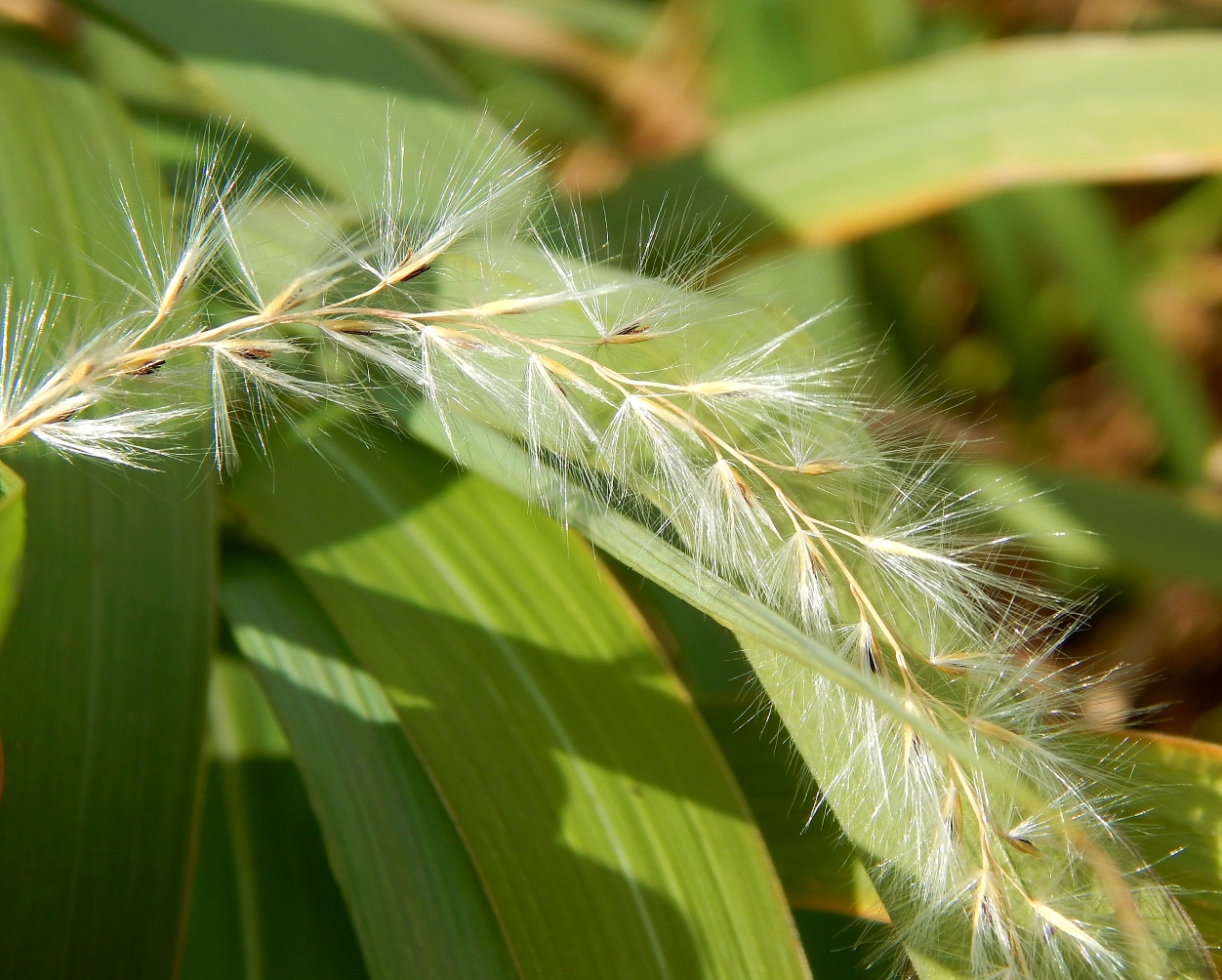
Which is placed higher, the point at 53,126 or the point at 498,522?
the point at 53,126

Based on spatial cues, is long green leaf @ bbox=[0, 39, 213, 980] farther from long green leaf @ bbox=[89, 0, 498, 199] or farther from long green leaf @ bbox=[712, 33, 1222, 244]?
long green leaf @ bbox=[712, 33, 1222, 244]

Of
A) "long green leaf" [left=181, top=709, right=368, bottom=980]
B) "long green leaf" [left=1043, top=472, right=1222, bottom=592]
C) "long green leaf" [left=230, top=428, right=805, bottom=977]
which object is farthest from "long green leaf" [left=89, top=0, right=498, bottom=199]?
"long green leaf" [left=1043, top=472, right=1222, bottom=592]

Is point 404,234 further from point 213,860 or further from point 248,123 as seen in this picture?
point 213,860

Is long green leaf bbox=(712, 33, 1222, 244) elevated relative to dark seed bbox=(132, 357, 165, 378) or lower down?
elevated

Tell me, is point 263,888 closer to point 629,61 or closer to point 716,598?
point 716,598

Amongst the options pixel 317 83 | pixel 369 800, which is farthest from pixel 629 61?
pixel 369 800

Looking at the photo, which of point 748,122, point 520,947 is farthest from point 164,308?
point 748,122

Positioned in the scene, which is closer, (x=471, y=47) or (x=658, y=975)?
(x=658, y=975)
